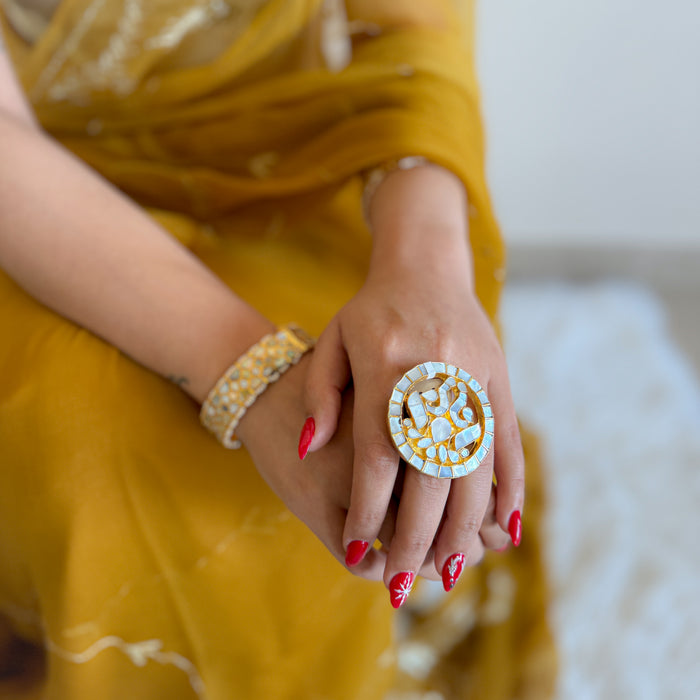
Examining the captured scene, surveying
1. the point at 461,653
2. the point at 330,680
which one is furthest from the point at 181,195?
the point at 461,653

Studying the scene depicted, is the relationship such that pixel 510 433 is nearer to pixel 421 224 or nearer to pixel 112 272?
pixel 421 224

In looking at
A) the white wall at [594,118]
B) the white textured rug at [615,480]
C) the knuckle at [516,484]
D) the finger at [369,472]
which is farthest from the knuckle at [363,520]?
the white wall at [594,118]

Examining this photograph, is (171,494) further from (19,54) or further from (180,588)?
(19,54)

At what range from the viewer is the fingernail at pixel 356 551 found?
42 cm

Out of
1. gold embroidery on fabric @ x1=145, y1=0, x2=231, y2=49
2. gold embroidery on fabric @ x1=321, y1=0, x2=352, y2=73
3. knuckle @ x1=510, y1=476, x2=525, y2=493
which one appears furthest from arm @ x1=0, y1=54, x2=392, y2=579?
gold embroidery on fabric @ x1=321, y1=0, x2=352, y2=73

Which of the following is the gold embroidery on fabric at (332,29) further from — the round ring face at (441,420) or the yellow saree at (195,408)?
the round ring face at (441,420)

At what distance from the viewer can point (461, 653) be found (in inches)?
31.6

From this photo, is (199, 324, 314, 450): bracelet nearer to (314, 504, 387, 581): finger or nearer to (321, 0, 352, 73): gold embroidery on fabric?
(314, 504, 387, 581): finger

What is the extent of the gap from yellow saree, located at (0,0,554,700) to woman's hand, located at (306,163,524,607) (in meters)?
0.11

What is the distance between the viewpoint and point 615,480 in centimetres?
103

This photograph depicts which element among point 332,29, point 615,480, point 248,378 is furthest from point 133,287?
point 615,480

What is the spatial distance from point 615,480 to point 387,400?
0.76 metres

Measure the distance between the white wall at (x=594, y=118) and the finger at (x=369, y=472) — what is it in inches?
38.1


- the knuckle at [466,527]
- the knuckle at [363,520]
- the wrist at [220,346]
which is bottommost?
the knuckle at [466,527]
